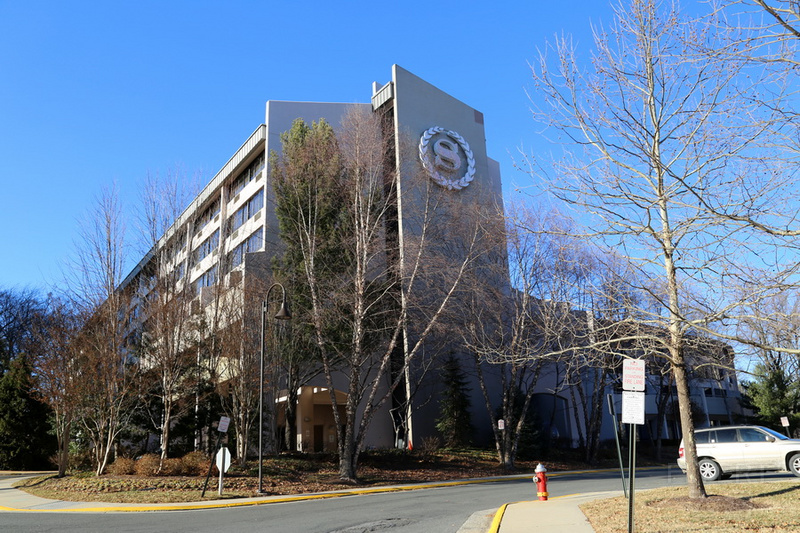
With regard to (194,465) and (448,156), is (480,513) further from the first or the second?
(448,156)

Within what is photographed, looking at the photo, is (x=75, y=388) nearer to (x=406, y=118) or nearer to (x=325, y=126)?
(x=325, y=126)

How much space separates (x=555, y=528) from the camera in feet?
32.5

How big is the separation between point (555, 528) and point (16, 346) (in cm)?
5492

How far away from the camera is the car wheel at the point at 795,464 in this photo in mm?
16484

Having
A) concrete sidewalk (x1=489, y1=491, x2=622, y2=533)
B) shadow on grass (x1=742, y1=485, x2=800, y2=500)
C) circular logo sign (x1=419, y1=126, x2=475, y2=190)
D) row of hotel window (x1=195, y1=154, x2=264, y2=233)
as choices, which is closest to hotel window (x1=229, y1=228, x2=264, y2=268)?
row of hotel window (x1=195, y1=154, x2=264, y2=233)

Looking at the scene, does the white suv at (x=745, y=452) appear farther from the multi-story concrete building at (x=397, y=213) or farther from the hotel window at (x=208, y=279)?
the hotel window at (x=208, y=279)

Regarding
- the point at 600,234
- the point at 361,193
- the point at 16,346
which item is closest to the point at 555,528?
the point at 600,234

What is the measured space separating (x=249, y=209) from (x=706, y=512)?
35.0 m

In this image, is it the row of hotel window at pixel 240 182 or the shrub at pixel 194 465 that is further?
the row of hotel window at pixel 240 182

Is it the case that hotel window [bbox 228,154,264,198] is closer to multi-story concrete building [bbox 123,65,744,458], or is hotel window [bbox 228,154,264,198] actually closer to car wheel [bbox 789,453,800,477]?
multi-story concrete building [bbox 123,65,744,458]

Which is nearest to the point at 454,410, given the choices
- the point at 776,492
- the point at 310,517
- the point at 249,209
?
the point at 249,209

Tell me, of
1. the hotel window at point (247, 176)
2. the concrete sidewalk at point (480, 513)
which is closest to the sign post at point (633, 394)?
the concrete sidewalk at point (480, 513)

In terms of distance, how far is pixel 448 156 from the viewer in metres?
37.9

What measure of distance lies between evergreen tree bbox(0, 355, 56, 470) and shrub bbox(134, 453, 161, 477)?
496 inches
